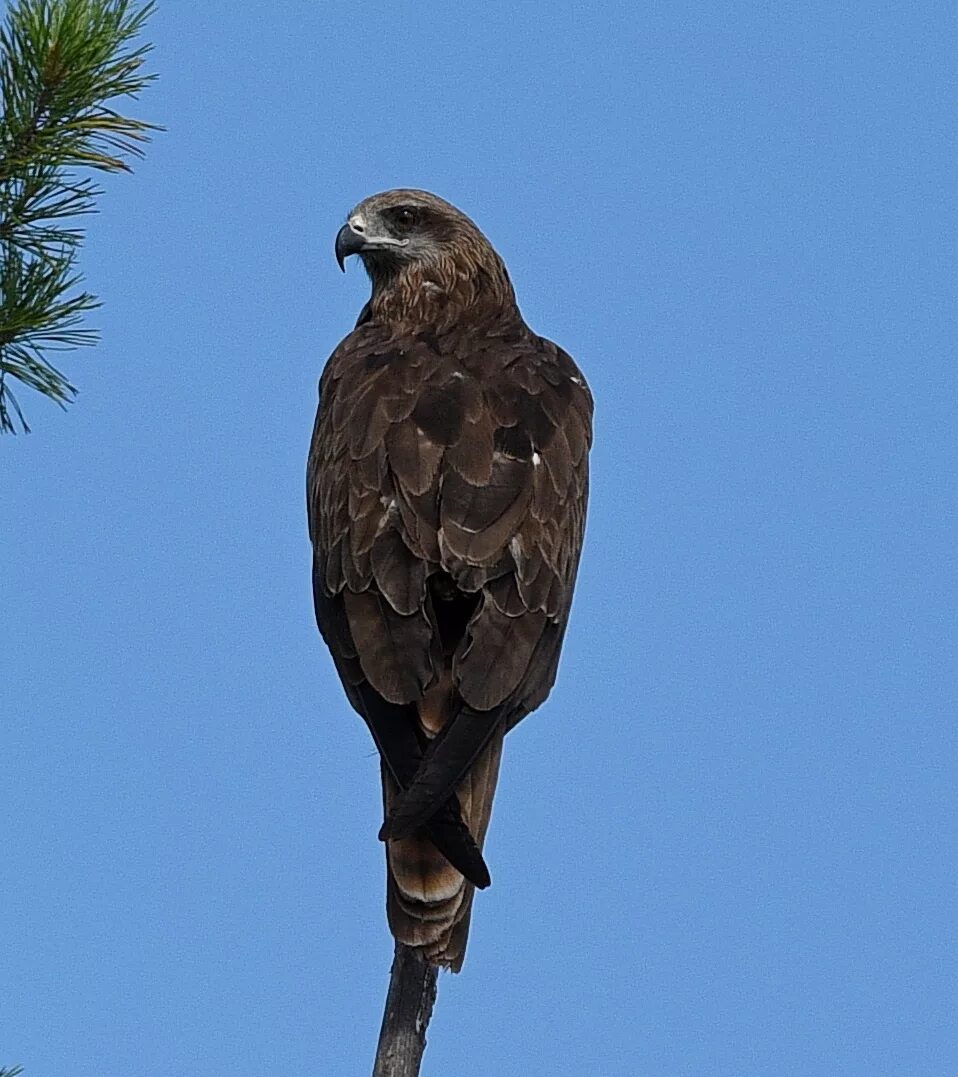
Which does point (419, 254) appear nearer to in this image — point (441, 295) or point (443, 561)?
point (441, 295)

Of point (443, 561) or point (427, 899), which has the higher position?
point (443, 561)

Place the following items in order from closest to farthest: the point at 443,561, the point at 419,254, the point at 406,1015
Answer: the point at 406,1015 < the point at 443,561 < the point at 419,254

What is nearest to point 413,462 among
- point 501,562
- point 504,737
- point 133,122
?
point 501,562

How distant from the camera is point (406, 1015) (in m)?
4.64

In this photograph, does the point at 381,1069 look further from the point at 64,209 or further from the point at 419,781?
the point at 64,209

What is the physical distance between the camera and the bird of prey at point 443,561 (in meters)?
4.93

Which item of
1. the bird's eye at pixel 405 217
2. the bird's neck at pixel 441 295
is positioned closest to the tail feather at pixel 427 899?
the bird's neck at pixel 441 295

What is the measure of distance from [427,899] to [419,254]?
341 cm

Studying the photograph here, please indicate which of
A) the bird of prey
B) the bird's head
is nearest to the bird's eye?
the bird's head

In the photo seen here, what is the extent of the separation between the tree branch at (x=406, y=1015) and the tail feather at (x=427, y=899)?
0.14ft

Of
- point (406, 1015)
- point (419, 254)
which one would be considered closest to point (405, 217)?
point (419, 254)

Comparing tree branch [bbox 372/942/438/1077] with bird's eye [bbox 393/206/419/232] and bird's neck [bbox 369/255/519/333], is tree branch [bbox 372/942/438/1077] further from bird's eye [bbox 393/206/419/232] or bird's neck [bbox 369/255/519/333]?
bird's eye [bbox 393/206/419/232]

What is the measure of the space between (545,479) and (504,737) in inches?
35.1

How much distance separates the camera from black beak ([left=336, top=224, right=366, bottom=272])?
743cm
